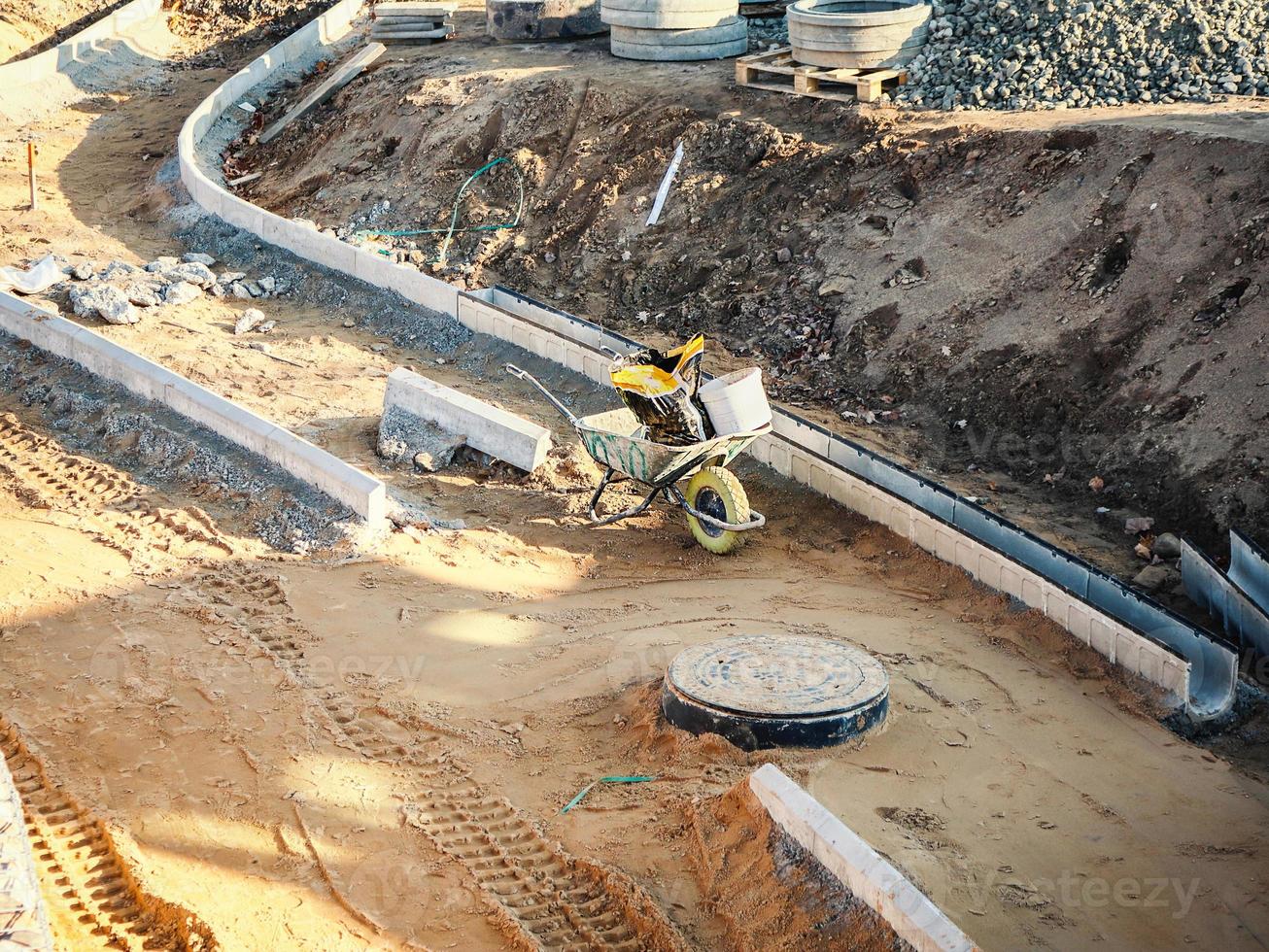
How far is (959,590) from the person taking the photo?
8961mm

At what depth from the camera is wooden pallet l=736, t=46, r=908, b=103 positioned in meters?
14.2

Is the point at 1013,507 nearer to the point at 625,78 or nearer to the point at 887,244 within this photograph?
the point at 887,244

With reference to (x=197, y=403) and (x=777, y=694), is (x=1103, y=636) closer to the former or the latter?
(x=777, y=694)

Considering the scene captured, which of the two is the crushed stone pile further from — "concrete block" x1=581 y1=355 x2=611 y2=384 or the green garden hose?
"concrete block" x1=581 y1=355 x2=611 y2=384

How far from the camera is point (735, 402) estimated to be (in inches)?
361

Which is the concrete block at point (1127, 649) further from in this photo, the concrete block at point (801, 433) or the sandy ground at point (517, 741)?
the concrete block at point (801, 433)

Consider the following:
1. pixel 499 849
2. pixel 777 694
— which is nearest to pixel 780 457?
pixel 777 694

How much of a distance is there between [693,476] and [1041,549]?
2413 millimetres

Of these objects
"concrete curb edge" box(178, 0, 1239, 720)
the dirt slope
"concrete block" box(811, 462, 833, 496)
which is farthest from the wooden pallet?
"concrete block" box(811, 462, 833, 496)

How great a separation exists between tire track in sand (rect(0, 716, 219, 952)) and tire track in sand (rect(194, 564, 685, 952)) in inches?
49.7

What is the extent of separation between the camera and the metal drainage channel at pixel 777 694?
7.04 metres

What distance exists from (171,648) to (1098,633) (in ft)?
18.2

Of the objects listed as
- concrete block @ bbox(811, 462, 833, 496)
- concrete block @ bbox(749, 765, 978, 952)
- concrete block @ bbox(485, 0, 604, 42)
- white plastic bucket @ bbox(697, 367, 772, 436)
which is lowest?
concrete block @ bbox(811, 462, 833, 496)

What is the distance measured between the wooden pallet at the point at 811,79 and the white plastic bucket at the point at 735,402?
6.09 meters
